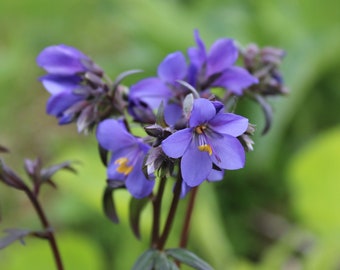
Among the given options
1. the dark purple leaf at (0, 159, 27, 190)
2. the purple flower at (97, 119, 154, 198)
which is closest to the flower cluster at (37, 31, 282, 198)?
the purple flower at (97, 119, 154, 198)

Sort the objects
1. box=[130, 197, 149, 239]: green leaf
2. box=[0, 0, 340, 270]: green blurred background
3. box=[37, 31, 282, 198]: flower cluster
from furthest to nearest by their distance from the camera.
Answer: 1. box=[0, 0, 340, 270]: green blurred background
2. box=[130, 197, 149, 239]: green leaf
3. box=[37, 31, 282, 198]: flower cluster

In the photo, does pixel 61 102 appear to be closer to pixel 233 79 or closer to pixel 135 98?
pixel 135 98

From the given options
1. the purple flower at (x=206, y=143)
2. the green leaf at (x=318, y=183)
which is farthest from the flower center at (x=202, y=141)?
the green leaf at (x=318, y=183)

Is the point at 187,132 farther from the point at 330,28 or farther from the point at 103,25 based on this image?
the point at 103,25

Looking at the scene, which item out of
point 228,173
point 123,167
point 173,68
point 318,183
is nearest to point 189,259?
point 123,167

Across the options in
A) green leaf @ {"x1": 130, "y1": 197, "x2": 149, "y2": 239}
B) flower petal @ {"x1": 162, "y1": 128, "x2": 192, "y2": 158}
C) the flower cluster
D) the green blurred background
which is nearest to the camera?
flower petal @ {"x1": 162, "y1": 128, "x2": 192, "y2": 158}

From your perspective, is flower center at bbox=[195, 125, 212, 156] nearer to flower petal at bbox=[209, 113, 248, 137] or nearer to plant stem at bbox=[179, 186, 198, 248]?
flower petal at bbox=[209, 113, 248, 137]

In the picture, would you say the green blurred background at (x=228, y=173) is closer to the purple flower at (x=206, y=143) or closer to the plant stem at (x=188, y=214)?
the plant stem at (x=188, y=214)
